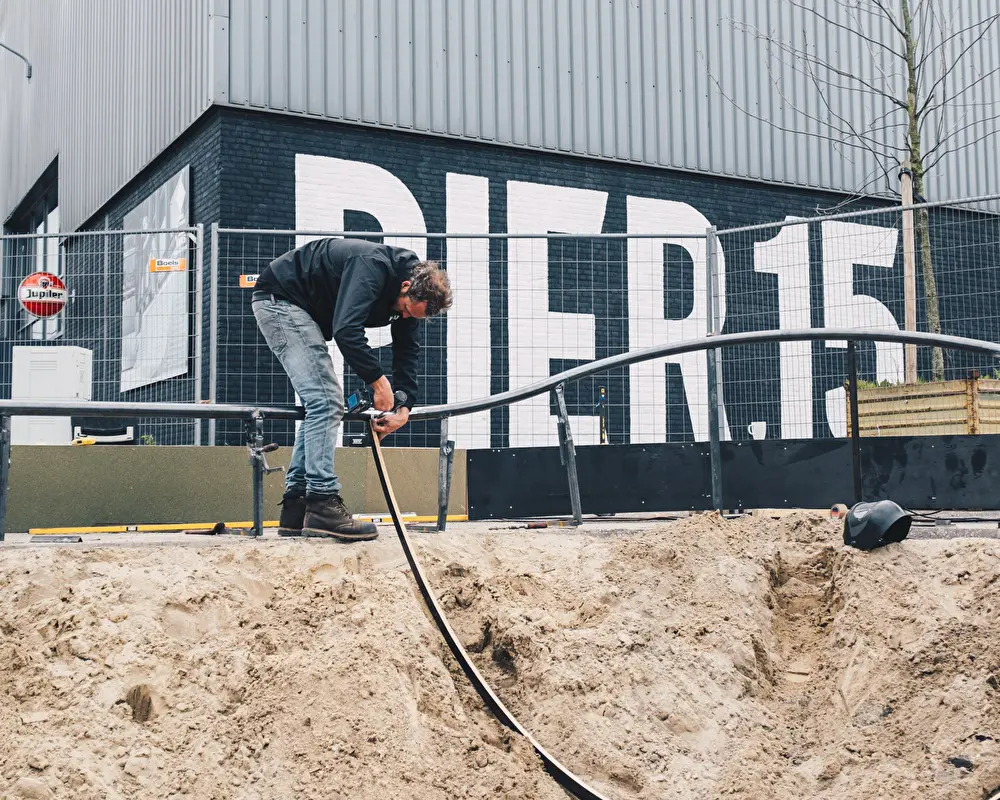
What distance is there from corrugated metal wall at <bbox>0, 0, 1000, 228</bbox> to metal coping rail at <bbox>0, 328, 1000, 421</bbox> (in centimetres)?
731

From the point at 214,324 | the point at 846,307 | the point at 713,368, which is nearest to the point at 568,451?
the point at 713,368

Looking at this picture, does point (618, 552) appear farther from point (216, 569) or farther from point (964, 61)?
point (964, 61)

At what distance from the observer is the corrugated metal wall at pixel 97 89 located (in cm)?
1236

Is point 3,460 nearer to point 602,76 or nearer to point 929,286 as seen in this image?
point 929,286

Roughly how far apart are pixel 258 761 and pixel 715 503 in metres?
3.48

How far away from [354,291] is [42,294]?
7524 millimetres

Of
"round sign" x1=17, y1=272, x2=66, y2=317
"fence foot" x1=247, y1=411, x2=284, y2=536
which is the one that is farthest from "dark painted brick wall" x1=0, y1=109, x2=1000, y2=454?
"fence foot" x1=247, y1=411, x2=284, y2=536

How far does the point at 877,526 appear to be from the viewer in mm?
4789

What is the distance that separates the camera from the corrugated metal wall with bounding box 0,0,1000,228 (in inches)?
468

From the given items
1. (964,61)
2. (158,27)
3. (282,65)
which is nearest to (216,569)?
(282,65)

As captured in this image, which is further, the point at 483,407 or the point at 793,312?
the point at 793,312

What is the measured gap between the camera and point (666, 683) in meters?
4.36

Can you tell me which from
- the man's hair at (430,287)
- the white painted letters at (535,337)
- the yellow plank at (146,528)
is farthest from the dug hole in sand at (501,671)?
the white painted letters at (535,337)

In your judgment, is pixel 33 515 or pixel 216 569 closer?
pixel 216 569
